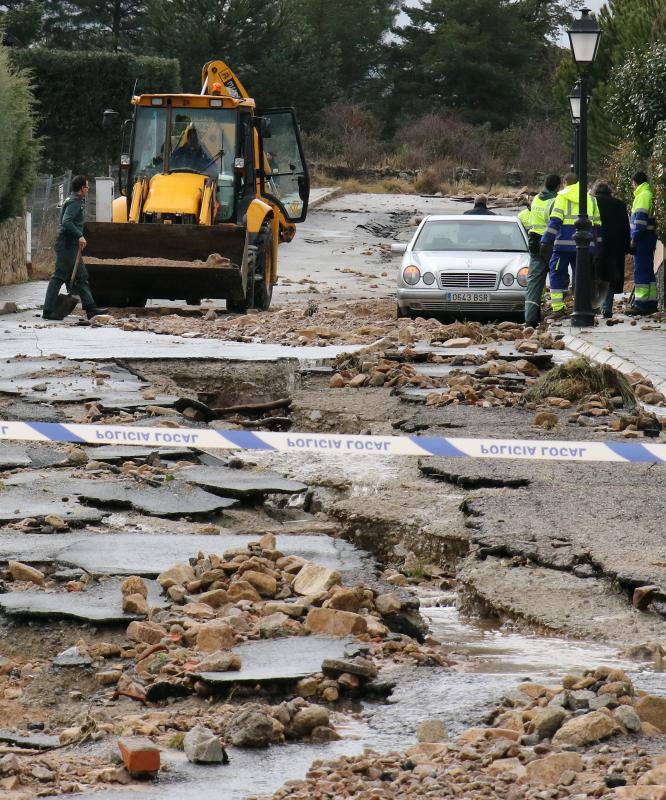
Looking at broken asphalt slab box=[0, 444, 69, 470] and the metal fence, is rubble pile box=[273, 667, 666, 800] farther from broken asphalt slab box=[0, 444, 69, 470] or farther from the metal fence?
the metal fence

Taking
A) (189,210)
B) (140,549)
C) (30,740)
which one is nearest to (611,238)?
(189,210)

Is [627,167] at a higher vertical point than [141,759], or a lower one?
higher

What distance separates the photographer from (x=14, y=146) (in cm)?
2403

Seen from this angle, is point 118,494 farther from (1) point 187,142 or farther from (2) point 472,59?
(2) point 472,59

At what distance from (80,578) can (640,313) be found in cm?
1382

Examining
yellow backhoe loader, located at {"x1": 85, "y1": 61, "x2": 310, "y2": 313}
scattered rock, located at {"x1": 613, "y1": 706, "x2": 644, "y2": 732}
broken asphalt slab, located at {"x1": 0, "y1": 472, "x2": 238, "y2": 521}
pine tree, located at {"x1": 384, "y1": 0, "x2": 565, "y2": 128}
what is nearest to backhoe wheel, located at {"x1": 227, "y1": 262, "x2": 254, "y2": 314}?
yellow backhoe loader, located at {"x1": 85, "y1": 61, "x2": 310, "y2": 313}

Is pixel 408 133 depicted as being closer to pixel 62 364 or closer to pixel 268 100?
pixel 268 100

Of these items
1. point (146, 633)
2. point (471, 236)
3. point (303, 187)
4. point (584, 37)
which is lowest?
point (146, 633)

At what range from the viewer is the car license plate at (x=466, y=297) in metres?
17.8

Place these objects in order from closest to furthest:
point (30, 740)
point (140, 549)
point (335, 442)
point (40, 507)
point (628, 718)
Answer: point (628, 718) < point (30, 740) < point (140, 549) < point (40, 507) < point (335, 442)

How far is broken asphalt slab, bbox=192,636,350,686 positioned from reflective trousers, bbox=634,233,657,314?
46.1 ft

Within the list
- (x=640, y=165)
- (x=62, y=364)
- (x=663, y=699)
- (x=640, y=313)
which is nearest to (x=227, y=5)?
(x=640, y=165)

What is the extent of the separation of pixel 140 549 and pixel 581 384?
18.3ft

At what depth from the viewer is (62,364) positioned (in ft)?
44.1
